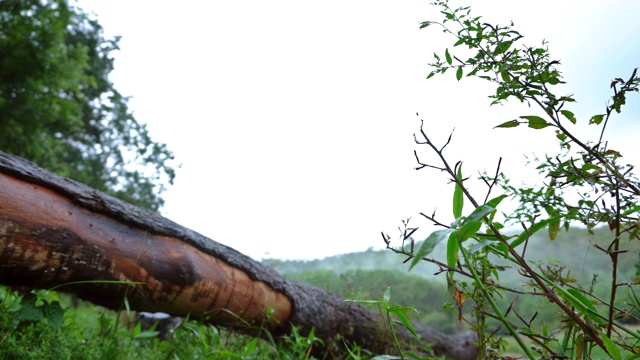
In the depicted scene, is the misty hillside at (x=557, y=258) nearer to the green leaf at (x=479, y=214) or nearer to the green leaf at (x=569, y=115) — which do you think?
the green leaf at (x=569, y=115)

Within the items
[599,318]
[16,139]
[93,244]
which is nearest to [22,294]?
[93,244]

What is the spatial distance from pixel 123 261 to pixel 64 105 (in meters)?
7.52

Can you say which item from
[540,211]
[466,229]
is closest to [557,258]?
[540,211]

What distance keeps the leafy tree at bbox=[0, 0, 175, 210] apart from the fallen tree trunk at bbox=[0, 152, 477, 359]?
668 centimetres

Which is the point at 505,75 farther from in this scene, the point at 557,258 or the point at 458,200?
the point at 557,258

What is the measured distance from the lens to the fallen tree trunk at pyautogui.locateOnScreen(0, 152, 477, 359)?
1.70 meters

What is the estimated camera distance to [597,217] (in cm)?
104

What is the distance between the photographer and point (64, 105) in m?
8.34

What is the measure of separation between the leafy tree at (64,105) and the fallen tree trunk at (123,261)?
263 inches

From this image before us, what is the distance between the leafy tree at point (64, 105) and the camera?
7910 millimetres

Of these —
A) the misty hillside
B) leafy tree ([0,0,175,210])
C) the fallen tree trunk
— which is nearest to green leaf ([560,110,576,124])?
the fallen tree trunk

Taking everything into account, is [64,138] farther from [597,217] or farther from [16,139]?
[597,217]

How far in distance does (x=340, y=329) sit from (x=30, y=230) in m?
2.09

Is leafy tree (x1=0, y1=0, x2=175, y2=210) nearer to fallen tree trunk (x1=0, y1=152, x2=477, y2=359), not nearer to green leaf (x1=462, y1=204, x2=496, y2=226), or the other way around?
fallen tree trunk (x1=0, y1=152, x2=477, y2=359)
